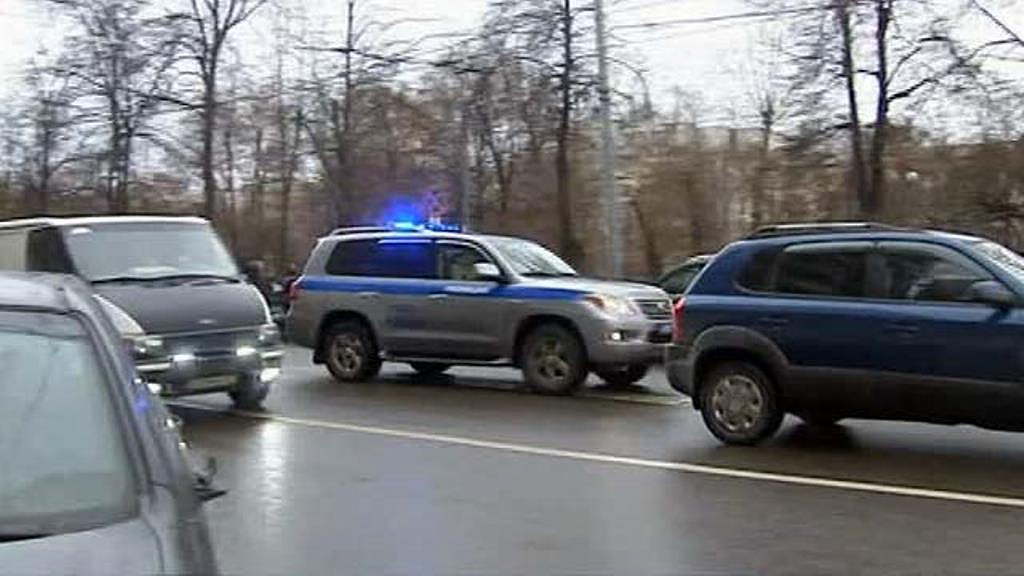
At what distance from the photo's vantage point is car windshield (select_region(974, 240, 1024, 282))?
372 inches

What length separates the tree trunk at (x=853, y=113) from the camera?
25.6 m

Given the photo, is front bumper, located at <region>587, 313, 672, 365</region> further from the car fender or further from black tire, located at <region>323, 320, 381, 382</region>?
the car fender

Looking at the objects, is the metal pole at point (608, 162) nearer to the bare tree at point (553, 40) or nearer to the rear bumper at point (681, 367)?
the bare tree at point (553, 40)

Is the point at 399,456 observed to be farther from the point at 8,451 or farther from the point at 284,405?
the point at 8,451

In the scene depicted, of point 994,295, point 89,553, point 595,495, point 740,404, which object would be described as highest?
point 994,295

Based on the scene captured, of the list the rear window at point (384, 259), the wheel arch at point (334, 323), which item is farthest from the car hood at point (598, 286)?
the wheel arch at point (334, 323)

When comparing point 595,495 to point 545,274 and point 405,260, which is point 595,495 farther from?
point 405,260

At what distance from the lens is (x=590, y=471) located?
9438 mm

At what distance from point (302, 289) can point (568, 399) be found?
4162 mm

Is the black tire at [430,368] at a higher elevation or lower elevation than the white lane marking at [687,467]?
higher

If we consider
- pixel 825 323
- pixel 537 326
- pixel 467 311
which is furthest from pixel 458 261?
pixel 825 323

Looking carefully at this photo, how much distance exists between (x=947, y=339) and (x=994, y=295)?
1.44 feet

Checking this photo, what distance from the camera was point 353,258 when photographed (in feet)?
53.4

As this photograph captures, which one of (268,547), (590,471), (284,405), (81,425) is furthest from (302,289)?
(81,425)
